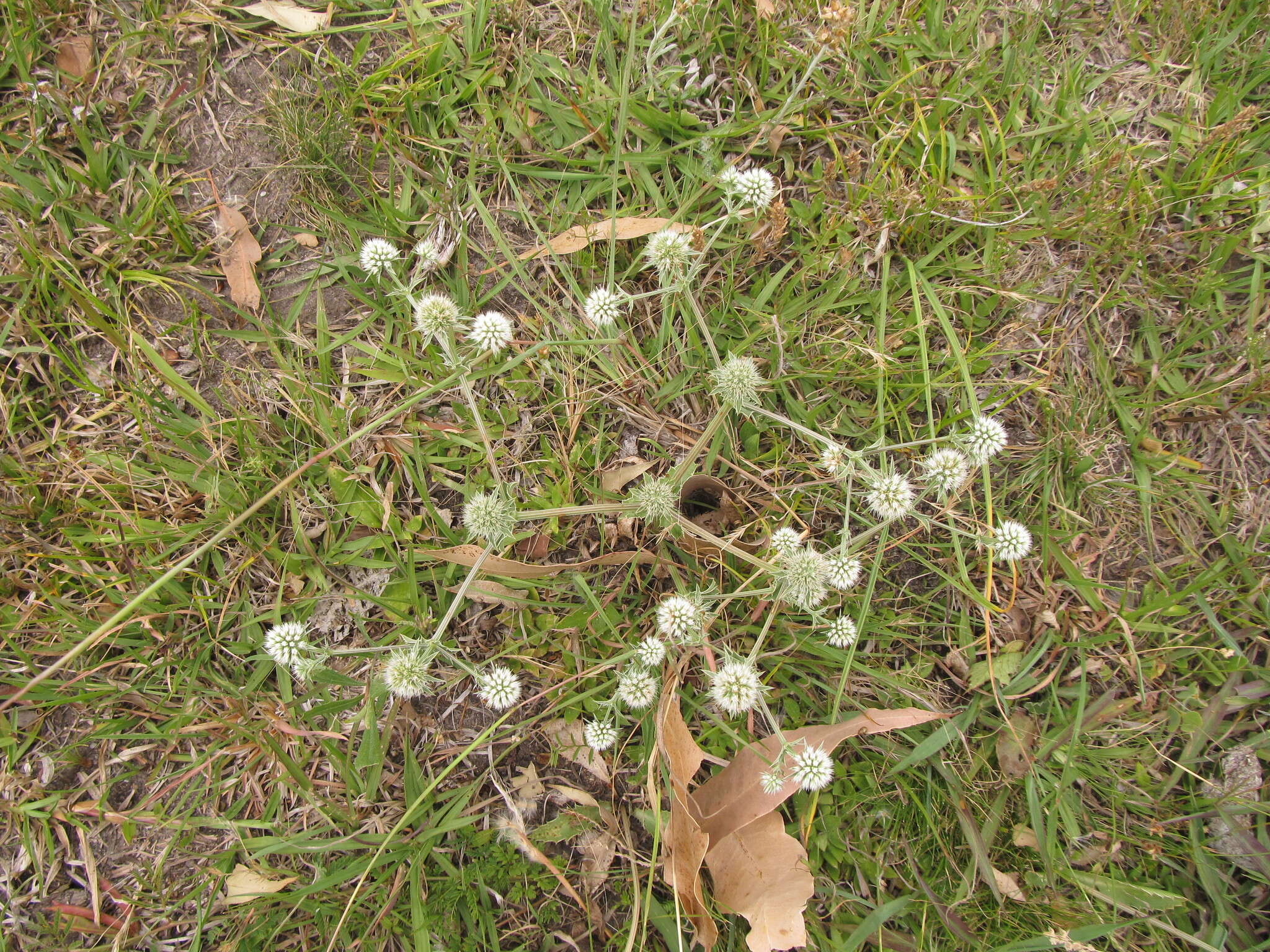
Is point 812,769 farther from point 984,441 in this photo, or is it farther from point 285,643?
point 285,643

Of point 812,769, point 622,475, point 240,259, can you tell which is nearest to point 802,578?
point 812,769

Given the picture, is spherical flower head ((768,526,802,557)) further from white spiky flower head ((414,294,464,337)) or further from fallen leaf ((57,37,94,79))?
fallen leaf ((57,37,94,79))

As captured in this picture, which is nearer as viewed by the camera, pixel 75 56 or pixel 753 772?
pixel 753 772

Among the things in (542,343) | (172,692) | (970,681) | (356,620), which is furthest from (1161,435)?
(172,692)

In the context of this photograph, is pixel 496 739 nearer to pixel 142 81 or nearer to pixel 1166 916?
pixel 1166 916

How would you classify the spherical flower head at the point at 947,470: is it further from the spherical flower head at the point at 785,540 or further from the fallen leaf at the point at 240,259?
the fallen leaf at the point at 240,259

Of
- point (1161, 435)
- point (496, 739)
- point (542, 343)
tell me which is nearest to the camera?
point (542, 343)
